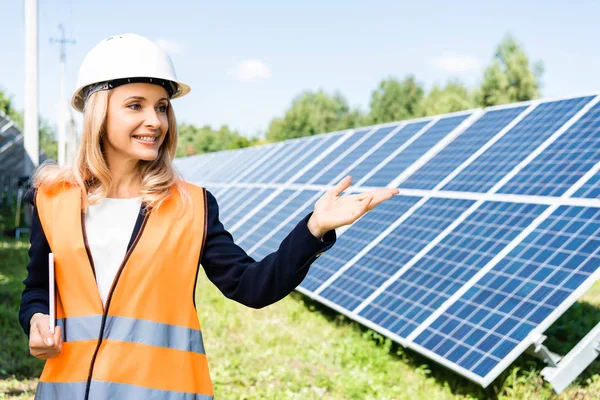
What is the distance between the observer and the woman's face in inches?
92.6

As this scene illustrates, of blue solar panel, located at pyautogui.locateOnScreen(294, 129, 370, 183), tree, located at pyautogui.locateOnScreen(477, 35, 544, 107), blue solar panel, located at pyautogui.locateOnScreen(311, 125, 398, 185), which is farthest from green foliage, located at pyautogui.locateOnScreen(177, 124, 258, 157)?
blue solar panel, located at pyautogui.locateOnScreen(311, 125, 398, 185)

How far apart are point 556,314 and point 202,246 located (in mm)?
3160

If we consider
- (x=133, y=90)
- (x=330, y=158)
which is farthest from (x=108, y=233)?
(x=330, y=158)

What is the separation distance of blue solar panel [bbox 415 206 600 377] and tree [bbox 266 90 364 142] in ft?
226

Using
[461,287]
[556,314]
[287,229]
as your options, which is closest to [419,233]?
[461,287]

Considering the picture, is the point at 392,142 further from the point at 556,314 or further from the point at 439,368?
the point at 556,314

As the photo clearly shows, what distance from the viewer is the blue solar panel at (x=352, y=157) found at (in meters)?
10.1

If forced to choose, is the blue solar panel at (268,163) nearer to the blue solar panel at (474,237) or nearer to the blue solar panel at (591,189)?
the blue solar panel at (474,237)

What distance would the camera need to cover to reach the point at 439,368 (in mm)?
6141

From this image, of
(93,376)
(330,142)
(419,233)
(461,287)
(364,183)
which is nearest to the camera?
(93,376)

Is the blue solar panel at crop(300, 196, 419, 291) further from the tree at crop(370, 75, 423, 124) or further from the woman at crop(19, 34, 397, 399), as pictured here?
the tree at crop(370, 75, 423, 124)

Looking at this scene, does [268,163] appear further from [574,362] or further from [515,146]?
[574,362]

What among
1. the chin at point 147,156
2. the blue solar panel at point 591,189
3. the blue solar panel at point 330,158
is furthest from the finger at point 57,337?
the blue solar panel at point 330,158

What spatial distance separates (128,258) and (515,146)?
5.61 m
